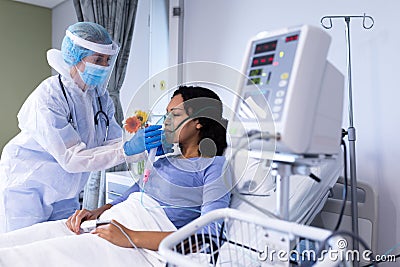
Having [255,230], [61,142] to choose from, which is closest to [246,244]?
[255,230]

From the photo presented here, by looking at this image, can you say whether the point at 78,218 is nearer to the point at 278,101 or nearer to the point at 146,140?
the point at 146,140

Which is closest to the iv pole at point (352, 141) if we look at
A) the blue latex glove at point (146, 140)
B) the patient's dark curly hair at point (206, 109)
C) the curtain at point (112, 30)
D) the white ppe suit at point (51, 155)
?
the patient's dark curly hair at point (206, 109)

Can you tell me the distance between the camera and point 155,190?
A: 143 centimetres

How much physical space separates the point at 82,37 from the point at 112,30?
33.3 inches

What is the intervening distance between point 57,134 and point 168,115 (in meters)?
0.46

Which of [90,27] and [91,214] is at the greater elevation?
[90,27]

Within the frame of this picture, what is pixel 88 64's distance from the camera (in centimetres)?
159

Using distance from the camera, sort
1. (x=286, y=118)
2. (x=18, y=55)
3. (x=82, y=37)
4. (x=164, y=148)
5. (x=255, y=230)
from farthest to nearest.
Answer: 1. (x=18, y=55)
2. (x=82, y=37)
3. (x=164, y=148)
4. (x=255, y=230)
5. (x=286, y=118)

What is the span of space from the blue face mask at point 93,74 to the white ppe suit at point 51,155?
0.06 metres

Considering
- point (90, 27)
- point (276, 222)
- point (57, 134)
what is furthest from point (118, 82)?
point (276, 222)

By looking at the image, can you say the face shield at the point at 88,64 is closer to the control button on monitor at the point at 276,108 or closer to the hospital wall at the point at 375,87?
the hospital wall at the point at 375,87

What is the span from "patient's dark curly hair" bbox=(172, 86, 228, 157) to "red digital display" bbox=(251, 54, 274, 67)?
600 mm

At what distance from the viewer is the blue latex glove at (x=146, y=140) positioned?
1.42m

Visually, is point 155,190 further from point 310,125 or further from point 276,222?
point 310,125
